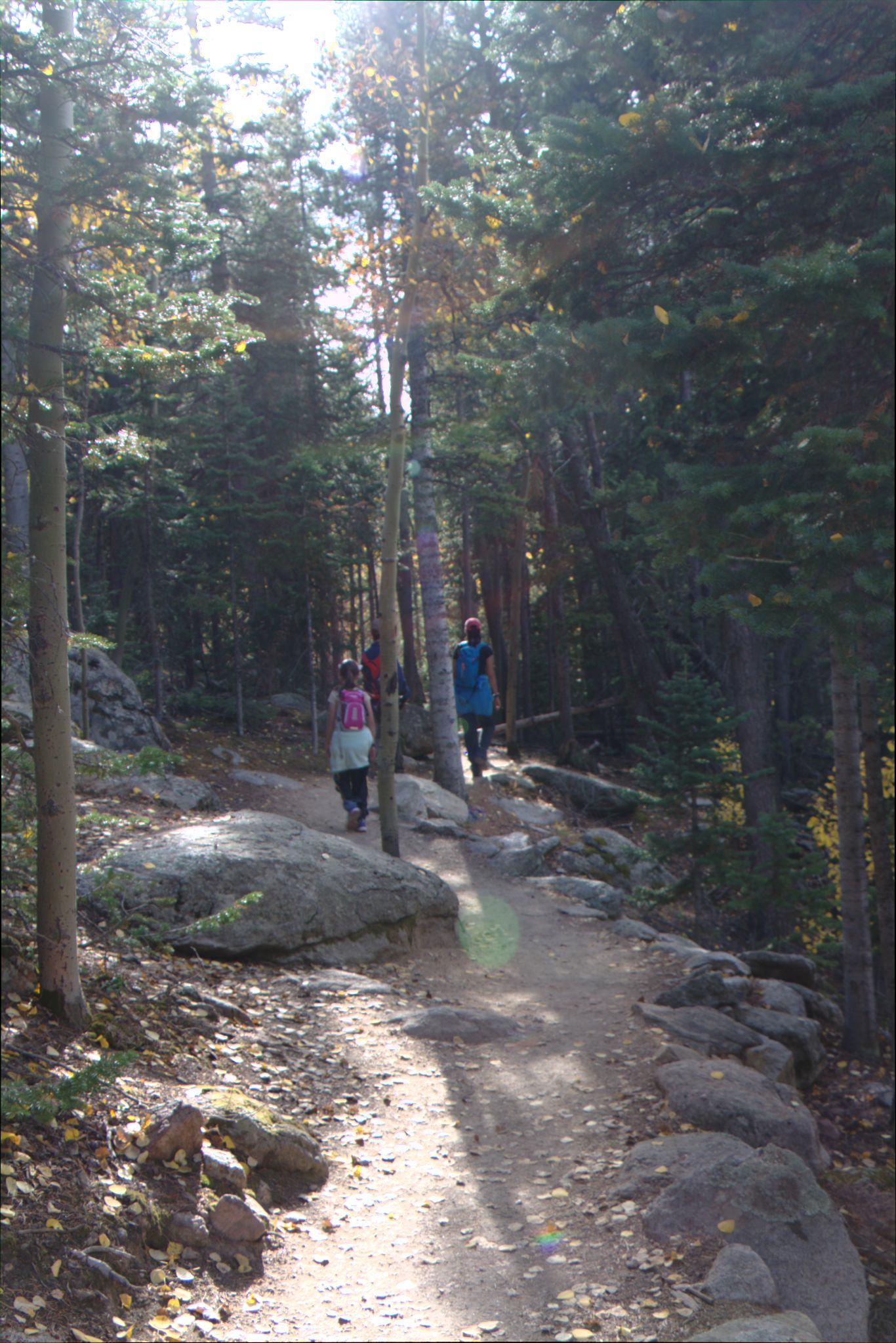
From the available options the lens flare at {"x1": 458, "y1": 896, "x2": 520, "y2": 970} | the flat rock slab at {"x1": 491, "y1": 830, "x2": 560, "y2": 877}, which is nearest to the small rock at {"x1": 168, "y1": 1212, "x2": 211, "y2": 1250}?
the lens flare at {"x1": 458, "y1": 896, "x2": 520, "y2": 970}

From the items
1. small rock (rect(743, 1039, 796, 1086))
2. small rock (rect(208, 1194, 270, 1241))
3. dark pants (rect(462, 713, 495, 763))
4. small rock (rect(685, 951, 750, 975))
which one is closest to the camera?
small rock (rect(208, 1194, 270, 1241))

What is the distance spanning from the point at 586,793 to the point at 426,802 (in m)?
6.18

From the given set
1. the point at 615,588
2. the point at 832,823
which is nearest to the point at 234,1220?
the point at 832,823

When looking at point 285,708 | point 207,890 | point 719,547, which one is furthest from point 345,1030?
point 285,708

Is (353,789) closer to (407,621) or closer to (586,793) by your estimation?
(586,793)

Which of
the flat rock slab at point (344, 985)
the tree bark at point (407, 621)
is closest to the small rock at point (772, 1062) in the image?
the flat rock slab at point (344, 985)

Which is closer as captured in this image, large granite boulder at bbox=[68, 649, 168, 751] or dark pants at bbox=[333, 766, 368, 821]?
dark pants at bbox=[333, 766, 368, 821]

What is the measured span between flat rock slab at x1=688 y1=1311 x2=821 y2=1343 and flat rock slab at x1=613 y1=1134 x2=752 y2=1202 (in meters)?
1.14

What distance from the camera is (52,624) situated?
195 inches

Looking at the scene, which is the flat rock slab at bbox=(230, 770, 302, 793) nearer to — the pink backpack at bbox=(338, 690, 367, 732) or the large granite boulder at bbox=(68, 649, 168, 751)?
the large granite boulder at bbox=(68, 649, 168, 751)

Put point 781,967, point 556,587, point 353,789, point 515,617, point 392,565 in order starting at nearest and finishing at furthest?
point 392,565
point 781,967
point 353,789
point 515,617
point 556,587

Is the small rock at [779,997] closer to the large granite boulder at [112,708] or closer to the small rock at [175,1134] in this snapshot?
the small rock at [175,1134]

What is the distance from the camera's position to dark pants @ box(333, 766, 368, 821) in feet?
37.6

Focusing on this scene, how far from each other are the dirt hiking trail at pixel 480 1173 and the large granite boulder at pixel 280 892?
396 millimetres
